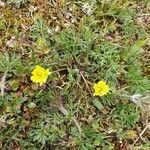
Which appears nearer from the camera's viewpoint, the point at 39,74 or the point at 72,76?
the point at 39,74

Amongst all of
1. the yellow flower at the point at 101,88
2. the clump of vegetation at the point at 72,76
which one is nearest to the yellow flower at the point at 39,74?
the clump of vegetation at the point at 72,76

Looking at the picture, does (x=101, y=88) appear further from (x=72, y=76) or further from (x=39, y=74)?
(x=39, y=74)

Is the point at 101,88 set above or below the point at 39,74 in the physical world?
below

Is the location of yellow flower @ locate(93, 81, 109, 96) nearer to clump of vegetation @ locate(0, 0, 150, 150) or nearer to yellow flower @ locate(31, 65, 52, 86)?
clump of vegetation @ locate(0, 0, 150, 150)

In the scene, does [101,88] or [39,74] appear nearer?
[39,74]

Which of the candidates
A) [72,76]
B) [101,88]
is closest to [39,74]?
[72,76]

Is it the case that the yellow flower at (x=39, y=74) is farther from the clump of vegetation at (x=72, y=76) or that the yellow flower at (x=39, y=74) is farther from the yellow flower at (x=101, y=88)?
the yellow flower at (x=101, y=88)

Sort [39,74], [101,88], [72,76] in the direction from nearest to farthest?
[39,74], [101,88], [72,76]

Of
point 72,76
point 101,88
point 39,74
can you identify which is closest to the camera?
point 39,74

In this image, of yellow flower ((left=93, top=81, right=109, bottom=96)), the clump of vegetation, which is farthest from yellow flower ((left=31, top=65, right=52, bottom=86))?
yellow flower ((left=93, top=81, right=109, bottom=96))

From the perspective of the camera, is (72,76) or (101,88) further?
(72,76)
